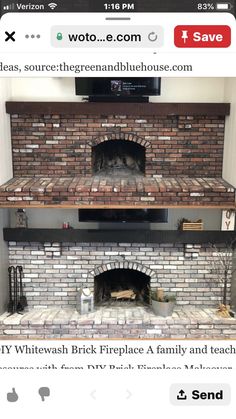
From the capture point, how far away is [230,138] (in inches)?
86.0

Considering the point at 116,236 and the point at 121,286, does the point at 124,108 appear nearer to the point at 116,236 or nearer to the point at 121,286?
the point at 116,236

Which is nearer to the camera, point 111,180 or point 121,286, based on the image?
point 111,180

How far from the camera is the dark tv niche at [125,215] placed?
7.32 ft

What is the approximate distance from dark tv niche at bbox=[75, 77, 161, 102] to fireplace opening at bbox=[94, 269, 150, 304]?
3.50ft

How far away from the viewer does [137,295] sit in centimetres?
241

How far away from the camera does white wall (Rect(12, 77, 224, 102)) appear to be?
2219mm

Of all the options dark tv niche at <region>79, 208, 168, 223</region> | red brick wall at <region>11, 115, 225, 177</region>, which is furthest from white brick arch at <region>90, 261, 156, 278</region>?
red brick wall at <region>11, 115, 225, 177</region>

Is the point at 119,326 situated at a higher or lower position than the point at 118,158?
lower

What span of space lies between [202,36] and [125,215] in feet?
5.01

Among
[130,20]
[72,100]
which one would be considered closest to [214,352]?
[130,20]

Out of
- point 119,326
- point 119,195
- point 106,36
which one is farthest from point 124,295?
point 106,36

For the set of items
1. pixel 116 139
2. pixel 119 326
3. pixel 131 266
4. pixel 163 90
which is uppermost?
pixel 163 90

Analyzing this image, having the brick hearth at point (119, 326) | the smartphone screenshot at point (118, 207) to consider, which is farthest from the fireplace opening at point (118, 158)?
the brick hearth at point (119, 326)

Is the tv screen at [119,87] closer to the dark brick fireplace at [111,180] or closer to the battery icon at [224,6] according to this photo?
the dark brick fireplace at [111,180]
